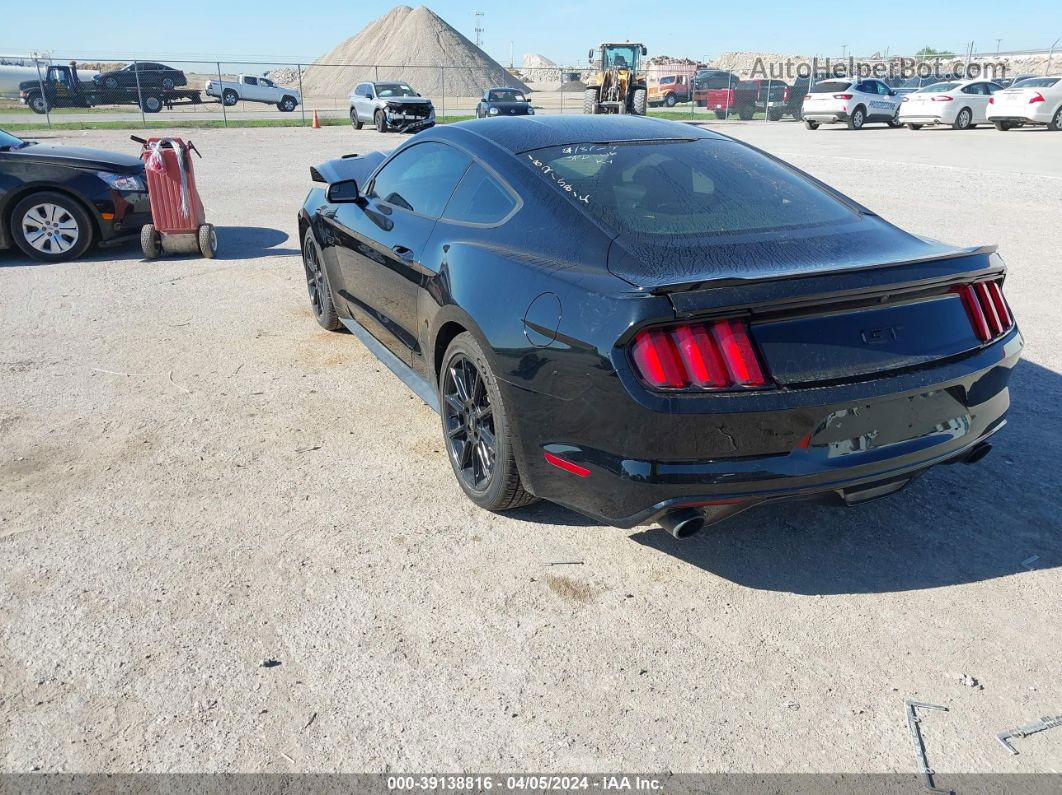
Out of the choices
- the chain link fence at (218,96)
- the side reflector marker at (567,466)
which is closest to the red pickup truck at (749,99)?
the chain link fence at (218,96)

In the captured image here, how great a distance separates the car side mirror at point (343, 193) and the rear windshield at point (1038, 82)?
24784 mm

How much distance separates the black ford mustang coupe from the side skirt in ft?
0.12

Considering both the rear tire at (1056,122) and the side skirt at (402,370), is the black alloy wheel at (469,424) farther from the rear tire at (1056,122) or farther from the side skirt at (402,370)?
the rear tire at (1056,122)

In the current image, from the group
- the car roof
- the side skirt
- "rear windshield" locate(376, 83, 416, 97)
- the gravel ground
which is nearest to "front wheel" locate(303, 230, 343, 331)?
the side skirt

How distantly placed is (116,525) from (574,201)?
7.53ft

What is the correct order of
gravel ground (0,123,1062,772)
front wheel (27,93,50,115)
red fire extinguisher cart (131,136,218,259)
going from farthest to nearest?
front wheel (27,93,50,115)
red fire extinguisher cart (131,136,218,259)
gravel ground (0,123,1062,772)

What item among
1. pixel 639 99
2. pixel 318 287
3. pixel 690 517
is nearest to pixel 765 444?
pixel 690 517

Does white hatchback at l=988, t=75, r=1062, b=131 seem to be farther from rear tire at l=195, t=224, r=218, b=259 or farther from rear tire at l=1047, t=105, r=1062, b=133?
rear tire at l=195, t=224, r=218, b=259

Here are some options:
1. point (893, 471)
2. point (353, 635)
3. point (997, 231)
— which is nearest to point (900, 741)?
point (893, 471)

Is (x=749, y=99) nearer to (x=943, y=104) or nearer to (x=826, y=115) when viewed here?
(x=826, y=115)

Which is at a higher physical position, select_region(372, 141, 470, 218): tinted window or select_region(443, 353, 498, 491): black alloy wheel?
select_region(372, 141, 470, 218): tinted window

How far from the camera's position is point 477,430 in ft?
11.6

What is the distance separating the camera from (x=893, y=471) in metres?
2.87

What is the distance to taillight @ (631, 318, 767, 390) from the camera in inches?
104
